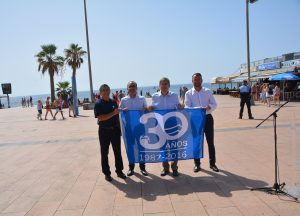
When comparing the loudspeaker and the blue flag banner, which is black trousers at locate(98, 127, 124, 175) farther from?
the loudspeaker

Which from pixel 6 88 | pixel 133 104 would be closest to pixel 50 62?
pixel 6 88

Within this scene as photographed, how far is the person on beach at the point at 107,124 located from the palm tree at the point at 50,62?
3809cm

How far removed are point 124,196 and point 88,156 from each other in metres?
3.26

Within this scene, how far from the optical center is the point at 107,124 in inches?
228

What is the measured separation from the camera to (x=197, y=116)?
19.4 feet

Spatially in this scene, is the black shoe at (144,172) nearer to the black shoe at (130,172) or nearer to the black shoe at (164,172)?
the black shoe at (130,172)

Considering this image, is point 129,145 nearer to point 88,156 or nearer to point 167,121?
point 167,121

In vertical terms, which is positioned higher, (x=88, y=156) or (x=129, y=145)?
(x=129, y=145)

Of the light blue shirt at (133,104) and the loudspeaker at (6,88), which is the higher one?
the loudspeaker at (6,88)

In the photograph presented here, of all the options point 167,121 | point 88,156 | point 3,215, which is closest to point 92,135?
point 88,156

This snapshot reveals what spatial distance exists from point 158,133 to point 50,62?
39324 mm

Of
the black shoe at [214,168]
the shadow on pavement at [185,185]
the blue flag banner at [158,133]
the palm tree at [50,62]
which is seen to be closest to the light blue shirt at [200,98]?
the blue flag banner at [158,133]

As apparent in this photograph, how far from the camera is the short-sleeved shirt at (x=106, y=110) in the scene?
566 cm

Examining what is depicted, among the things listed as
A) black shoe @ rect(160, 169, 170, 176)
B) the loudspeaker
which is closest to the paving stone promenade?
black shoe @ rect(160, 169, 170, 176)
